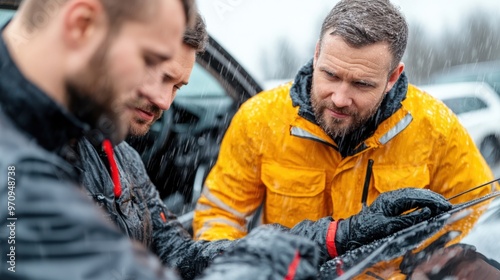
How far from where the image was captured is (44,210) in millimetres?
1008

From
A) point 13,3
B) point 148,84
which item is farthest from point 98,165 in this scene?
point 13,3

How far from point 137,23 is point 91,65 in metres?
0.11

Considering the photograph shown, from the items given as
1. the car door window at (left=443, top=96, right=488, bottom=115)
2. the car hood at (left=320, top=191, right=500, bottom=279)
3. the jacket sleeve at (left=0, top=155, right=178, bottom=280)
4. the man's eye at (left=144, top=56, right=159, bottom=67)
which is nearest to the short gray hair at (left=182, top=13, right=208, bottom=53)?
the car hood at (left=320, top=191, right=500, bottom=279)

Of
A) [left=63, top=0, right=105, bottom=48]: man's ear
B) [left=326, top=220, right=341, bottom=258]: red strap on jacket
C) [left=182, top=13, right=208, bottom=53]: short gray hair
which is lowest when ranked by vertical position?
[left=326, top=220, right=341, bottom=258]: red strap on jacket

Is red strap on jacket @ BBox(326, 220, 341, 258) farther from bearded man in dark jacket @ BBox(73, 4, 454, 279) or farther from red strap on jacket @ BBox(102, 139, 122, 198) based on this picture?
red strap on jacket @ BBox(102, 139, 122, 198)

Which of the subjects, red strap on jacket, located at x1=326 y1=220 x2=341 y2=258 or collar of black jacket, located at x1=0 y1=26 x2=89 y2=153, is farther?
red strap on jacket, located at x1=326 y1=220 x2=341 y2=258

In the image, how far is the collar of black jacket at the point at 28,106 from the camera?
3.53 feet

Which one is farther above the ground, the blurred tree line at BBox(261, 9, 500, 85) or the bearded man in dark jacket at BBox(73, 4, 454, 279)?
the bearded man in dark jacket at BBox(73, 4, 454, 279)

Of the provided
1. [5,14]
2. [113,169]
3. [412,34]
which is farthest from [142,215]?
[412,34]

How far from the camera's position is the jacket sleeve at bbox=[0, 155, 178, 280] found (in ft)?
3.27

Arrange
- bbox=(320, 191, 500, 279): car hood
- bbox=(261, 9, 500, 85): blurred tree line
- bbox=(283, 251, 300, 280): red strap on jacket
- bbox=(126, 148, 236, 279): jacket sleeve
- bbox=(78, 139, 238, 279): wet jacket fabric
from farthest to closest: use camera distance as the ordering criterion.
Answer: bbox=(261, 9, 500, 85): blurred tree line → bbox=(126, 148, 236, 279): jacket sleeve → bbox=(78, 139, 238, 279): wet jacket fabric → bbox=(320, 191, 500, 279): car hood → bbox=(283, 251, 300, 280): red strap on jacket

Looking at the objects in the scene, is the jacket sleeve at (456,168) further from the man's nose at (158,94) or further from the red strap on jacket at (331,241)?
the man's nose at (158,94)

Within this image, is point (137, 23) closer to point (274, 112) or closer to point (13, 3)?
point (274, 112)

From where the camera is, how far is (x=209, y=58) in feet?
11.2
